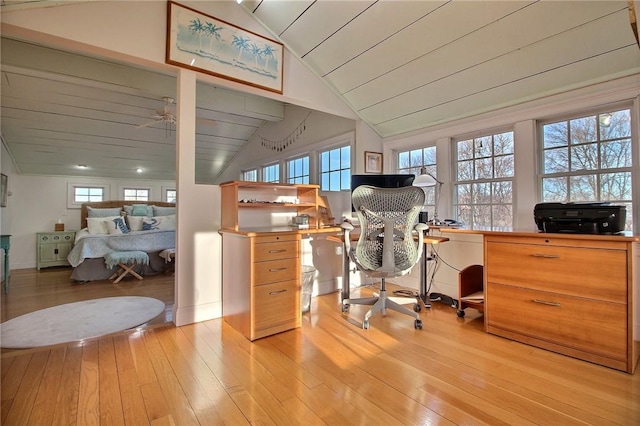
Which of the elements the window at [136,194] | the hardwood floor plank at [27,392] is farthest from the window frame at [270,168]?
the hardwood floor plank at [27,392]

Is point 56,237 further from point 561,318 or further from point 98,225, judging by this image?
point 561,318

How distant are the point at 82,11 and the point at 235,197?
64.7 inches

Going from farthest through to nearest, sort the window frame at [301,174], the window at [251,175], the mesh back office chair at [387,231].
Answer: the window at [251,175], the window frame at [301,174], the mesh back office chair at [387,231]

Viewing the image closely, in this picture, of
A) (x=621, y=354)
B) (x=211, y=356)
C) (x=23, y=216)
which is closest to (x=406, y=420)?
(x=211, y=356)

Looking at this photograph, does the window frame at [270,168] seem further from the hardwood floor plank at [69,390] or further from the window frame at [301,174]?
the hardwood floor plank at [69,390]

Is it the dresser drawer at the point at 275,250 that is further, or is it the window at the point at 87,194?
the window at the point at 87,194

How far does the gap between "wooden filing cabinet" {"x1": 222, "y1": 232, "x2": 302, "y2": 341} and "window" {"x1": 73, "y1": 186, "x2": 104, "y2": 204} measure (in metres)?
4.86

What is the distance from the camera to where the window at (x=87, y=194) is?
18.2 ft

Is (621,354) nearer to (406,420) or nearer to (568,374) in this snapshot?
(568,374)

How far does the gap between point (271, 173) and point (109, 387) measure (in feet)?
14.5

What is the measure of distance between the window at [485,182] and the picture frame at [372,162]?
917 mm

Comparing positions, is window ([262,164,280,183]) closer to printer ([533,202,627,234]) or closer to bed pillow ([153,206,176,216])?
bed pillow ([153,206,176,216])

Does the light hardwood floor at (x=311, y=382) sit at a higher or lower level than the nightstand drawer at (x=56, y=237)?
lower

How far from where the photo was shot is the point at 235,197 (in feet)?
8.41
